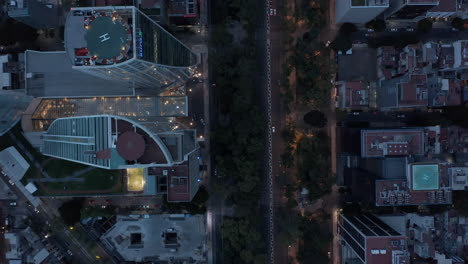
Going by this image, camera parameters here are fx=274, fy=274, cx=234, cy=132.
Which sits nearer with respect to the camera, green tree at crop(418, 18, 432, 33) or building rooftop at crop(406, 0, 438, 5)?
building rooftop at crop(406, 0, 438, 5)

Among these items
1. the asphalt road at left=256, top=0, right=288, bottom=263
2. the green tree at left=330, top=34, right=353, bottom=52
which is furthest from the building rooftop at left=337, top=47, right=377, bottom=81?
the asphalt road at left=256, top=0, right=288, bottom=263

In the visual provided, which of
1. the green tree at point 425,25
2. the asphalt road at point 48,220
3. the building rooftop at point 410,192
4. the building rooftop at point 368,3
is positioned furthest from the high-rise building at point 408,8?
the asphalt road at point 48,220

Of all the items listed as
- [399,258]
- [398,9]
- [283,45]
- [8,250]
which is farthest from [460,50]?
[8,250]

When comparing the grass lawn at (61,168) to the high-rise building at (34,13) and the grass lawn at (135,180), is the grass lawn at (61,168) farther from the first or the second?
the high-rise building at (34,13)

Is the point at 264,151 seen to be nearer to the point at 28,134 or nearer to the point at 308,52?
the point at 308,52

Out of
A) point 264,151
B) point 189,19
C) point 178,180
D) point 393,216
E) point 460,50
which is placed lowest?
point 393,216

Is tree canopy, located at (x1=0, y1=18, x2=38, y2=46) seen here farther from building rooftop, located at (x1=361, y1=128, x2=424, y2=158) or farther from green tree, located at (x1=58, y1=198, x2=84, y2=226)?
building rooftop, located at (x1=361, y1=128, x2=424, y2=158)

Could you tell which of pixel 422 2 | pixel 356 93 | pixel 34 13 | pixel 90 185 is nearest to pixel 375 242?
pixel 356 93
